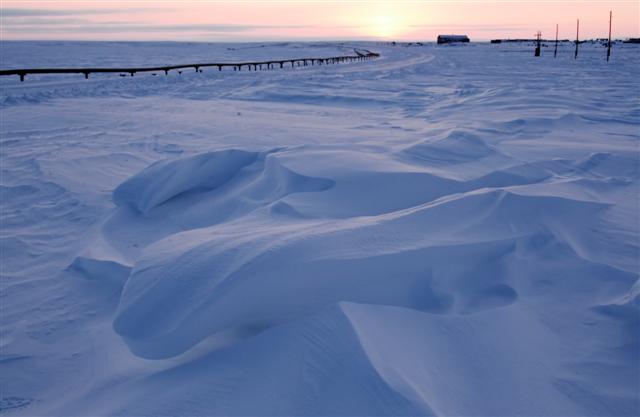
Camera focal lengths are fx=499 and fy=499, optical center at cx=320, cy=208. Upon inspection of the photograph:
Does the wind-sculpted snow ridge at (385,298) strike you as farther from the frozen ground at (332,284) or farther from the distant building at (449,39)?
the distant building at (449,39)

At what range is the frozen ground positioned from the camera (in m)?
1.81

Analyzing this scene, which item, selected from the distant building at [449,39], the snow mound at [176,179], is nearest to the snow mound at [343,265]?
the snow mound at [176,179]

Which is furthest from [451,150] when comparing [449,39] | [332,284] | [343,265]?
[449,39]

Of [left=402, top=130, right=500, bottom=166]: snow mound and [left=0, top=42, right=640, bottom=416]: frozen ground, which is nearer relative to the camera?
[left=0, top=42, right=640, bottom=416]: frozen ground

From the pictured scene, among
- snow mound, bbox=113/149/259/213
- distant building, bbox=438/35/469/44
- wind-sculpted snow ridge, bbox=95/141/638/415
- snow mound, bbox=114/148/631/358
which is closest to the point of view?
wind-sculpted snow ridge, bbox=95/141/638/415

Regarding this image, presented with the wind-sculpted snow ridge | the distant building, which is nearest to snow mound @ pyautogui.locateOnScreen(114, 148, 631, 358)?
the wind-sculpted snow ridge

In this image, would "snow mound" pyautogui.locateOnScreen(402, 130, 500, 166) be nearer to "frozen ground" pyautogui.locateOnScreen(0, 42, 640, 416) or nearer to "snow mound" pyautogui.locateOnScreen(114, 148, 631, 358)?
"frozen ground" pyautogui.locateOnScreen(0, 42, 640, 416)

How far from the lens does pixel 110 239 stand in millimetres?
3562

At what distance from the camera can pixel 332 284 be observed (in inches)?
85.9

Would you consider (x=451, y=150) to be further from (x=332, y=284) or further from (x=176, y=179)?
(x=332, y=284)

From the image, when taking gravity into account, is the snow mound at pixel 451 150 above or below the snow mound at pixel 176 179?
above

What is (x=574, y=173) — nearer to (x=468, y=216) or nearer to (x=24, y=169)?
(x=468, y=216)

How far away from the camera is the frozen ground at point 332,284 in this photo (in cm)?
181

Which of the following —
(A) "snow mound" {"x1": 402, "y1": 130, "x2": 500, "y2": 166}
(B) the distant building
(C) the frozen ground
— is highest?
(B) the distant building
